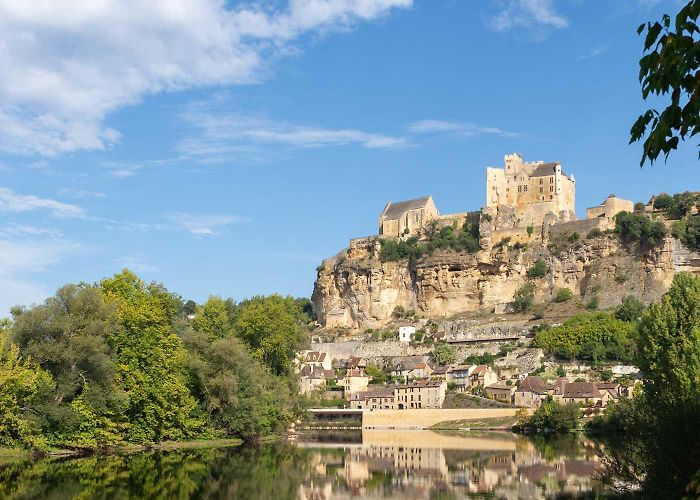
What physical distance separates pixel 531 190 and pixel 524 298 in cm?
1405

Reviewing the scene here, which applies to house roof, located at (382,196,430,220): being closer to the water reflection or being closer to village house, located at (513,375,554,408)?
village house, located at (513,375,554,408)

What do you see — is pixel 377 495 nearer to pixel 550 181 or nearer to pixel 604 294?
pixel 604 294

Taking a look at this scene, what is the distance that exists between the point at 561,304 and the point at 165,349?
195 feet

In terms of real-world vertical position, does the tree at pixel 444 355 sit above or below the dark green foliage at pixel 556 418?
above

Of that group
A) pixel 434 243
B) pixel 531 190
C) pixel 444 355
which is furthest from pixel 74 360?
pixel 531 190

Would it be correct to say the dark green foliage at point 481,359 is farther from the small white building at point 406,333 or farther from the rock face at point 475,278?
the rock face at point 475,278

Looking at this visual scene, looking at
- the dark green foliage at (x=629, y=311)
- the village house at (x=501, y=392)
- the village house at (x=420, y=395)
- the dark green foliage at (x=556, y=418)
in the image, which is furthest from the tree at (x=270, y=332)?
the dark green foliage at (x=629, y=311)

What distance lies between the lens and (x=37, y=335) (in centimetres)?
4019

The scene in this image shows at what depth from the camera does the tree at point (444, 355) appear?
295 ft

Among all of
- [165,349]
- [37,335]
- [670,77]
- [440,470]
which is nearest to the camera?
[670,77]

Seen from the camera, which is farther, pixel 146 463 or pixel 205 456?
pixel 205 456

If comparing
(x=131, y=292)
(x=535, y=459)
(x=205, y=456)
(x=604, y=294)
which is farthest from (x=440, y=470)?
(x=604, y=294)

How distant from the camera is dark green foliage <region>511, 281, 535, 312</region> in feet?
319

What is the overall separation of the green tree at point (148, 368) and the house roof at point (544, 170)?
65.2 m
